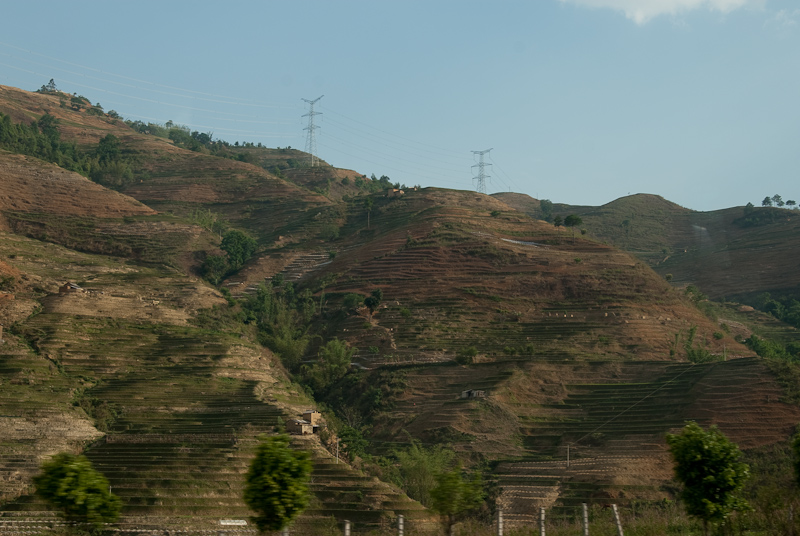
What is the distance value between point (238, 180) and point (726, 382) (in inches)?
2834

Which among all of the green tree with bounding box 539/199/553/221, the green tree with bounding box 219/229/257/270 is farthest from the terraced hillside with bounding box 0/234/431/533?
the green tree with bounding box 539/199/553/221

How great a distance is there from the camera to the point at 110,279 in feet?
208

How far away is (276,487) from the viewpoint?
15.7m

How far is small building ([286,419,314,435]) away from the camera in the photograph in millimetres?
41594

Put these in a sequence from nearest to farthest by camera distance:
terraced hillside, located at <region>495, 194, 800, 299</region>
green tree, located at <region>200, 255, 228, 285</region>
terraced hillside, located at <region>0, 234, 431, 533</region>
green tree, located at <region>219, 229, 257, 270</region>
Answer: terraced hillside, located at <region>0, 234, 431, 533</region>
green tree, located at <region>200, 255, 228, 285</region>
green tree, located at <region>219, 229, 257, 270</region>
terraced hillside, located at <region>495, 194, 800, 299</region>

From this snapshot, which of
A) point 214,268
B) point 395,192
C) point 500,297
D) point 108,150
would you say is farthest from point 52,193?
point 500,297

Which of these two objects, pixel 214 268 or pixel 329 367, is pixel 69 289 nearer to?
pixel 329 367

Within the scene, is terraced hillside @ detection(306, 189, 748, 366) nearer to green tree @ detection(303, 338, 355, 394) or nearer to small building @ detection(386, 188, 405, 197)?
green tree @ detection(303, 338, 355, 394)

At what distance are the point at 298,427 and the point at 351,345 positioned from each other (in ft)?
63.0

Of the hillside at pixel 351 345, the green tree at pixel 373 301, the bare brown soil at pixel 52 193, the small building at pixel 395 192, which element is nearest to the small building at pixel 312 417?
the hillside at pixel 351 345

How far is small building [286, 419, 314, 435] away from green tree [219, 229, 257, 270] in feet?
135

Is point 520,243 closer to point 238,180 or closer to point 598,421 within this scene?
point 598,421

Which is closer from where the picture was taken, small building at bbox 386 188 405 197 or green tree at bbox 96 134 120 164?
small building at bbox 386 188 405 197

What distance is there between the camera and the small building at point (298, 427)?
41594 mm
